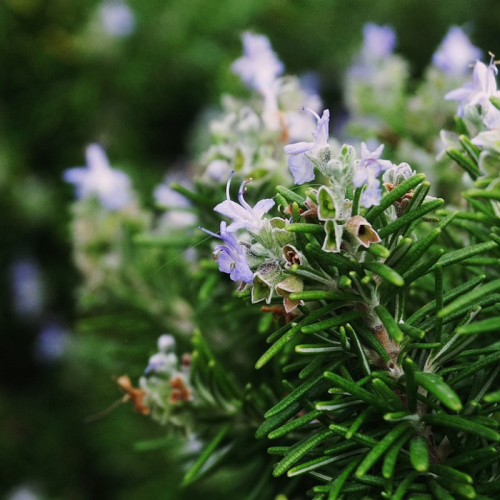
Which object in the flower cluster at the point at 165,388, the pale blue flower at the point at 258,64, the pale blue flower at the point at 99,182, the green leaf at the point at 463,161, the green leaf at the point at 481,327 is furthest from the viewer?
the pale blue flower at the point at 99,182

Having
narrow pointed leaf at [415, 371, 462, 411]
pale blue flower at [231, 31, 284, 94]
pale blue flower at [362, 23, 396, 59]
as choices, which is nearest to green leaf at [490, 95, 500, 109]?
narrow pointed leaf at [415, 371, 462, 411]

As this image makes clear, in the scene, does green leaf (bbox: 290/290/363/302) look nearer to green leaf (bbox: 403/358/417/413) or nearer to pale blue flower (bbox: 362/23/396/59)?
green leaf (bbox: 403/358/417/413)

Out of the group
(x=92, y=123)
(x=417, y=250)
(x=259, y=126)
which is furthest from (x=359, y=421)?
(x=92, y=123)

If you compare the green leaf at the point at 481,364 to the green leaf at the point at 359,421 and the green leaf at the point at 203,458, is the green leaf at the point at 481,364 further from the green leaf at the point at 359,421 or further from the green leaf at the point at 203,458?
the green leaf at the point at 203,458

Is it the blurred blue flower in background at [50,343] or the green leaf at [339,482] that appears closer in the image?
the green leaf at [339,482]

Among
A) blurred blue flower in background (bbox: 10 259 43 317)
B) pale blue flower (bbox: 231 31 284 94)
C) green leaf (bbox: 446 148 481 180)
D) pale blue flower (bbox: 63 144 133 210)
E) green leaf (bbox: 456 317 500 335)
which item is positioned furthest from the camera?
blurred blue flower in background (bbox: 10 259 43 317)

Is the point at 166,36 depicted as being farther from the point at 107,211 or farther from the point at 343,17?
the point at 107,211

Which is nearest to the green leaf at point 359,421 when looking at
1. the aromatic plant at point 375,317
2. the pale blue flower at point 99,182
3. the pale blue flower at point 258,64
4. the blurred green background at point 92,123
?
the aromatic plant at point 375,317
